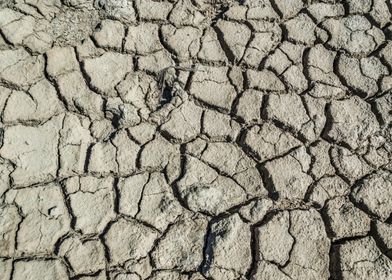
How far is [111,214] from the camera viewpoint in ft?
7.89

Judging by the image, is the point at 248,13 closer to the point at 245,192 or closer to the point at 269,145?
the point at 269,145

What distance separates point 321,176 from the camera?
256 cm

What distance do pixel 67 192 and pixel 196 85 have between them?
95 cm

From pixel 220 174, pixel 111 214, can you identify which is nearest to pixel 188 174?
pixel 220 174

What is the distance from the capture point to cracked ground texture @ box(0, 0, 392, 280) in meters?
2.32

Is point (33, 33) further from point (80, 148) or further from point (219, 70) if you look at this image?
point (219, 70)

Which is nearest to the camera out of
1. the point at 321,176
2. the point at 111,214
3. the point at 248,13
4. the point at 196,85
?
the point at 111,214

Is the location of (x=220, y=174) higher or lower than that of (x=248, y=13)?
lower

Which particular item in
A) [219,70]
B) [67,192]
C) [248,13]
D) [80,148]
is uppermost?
[248,13]

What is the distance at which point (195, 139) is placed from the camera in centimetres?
267

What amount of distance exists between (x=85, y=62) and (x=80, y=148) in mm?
573

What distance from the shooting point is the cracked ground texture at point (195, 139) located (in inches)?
91.2

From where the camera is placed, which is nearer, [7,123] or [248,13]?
[7,123]

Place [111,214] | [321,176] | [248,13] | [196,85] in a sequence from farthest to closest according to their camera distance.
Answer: [248,13] → [196,85] → [321,176] → [111,214]
